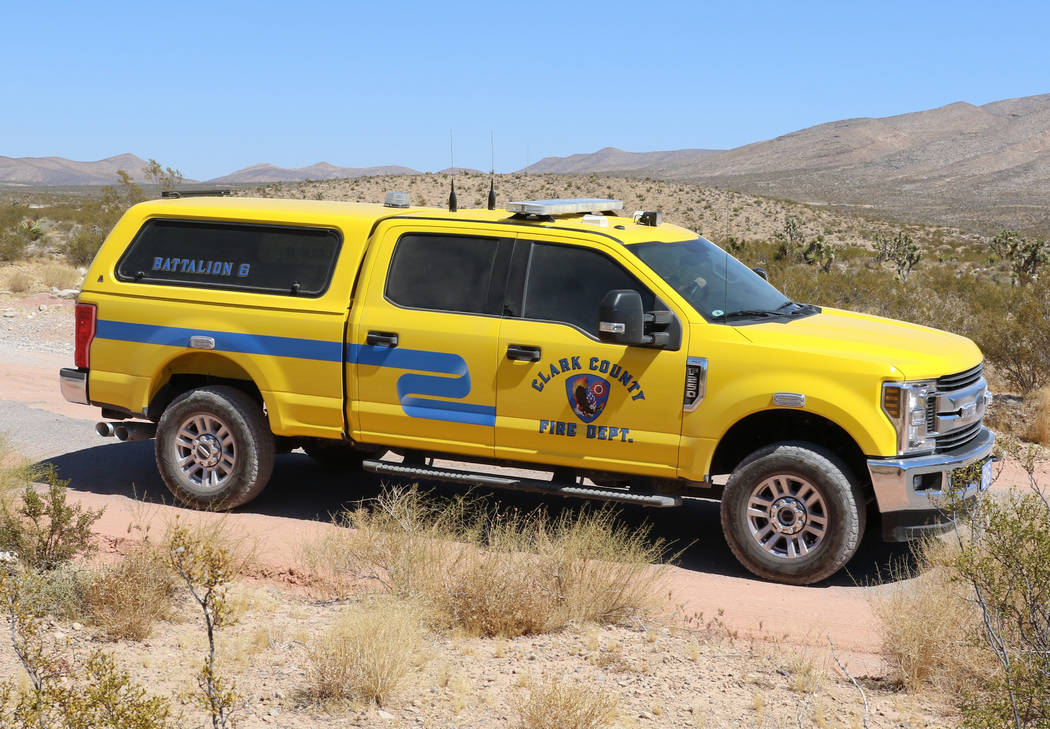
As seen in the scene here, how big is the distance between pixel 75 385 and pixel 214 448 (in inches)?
48.7

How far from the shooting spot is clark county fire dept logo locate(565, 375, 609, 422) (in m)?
7.00

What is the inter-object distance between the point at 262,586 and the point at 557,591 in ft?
5.88

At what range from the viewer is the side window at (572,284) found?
281 inches

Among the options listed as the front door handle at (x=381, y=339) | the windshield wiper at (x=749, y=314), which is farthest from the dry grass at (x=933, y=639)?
the front door handle at (x=381, y=339)

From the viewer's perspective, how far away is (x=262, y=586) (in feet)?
Answer: 21.6

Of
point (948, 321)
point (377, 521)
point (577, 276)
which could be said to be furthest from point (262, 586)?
point (948, 321)

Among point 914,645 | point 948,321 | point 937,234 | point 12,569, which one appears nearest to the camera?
point 914,645

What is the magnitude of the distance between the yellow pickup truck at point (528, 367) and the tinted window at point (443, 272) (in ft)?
0.05

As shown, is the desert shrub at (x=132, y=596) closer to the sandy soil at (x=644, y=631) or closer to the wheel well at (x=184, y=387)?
the sandy soil at (x=644, y=631)

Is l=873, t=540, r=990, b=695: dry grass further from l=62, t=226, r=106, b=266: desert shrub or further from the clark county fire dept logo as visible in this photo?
l=62, t=226, r=106, b=266: desert shrub

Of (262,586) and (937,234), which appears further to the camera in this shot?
(937,234)

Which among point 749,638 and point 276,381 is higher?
point 276,381

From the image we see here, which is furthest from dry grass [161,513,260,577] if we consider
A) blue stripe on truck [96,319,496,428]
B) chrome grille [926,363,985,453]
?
chrome grille [926,363,985,453]

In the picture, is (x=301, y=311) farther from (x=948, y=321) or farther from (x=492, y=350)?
(x=948, y=321)
